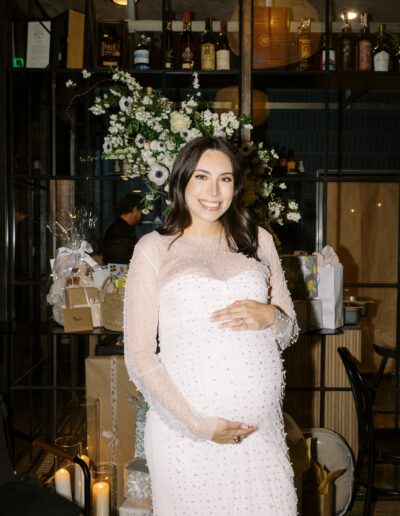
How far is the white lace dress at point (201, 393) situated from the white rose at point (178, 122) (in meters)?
1.01

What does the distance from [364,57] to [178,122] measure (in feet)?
4.81

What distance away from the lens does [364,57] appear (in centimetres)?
346

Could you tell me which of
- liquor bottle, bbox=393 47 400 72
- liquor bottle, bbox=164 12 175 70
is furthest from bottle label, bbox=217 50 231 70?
liquor bottle, bbox=393 47 400 72

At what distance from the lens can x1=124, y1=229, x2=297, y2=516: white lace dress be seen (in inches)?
62.5

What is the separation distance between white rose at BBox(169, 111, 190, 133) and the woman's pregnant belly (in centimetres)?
108

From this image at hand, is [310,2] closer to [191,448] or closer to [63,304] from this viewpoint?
[63,304]

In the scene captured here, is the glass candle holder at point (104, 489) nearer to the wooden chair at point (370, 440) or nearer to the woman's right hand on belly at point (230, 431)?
→ the wooden chair at point (370, 440)

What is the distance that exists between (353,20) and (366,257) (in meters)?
2.47

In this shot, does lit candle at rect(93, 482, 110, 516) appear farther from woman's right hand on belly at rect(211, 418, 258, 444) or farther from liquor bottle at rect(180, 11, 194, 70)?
liquor bottle at rect(180, 11, 194, 70)

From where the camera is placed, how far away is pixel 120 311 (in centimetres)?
286

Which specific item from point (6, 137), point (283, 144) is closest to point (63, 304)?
point (6, 137)

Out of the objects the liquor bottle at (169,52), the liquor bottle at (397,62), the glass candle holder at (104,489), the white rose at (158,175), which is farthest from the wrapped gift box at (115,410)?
the liquor bottle at (397,62)

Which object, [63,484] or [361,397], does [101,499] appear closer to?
[63,484]

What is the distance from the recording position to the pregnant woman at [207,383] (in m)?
1.59
